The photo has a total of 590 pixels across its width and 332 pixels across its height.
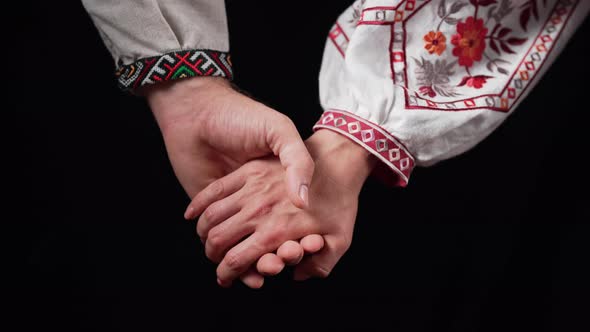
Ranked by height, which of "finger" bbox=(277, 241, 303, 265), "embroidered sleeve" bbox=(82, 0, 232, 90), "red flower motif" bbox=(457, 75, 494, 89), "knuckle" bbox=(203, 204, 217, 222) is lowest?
"finger" bbox=(277, 241, 303, 265)

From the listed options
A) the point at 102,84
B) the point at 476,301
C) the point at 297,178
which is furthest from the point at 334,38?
the point at 476,301

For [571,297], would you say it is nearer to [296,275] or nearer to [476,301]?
[476,301]

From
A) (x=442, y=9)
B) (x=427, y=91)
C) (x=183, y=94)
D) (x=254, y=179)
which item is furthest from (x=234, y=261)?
(x=442, y=9)

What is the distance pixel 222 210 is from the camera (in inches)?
26.4

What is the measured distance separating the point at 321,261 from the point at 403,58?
1.15 ft

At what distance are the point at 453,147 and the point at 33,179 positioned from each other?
75 cm

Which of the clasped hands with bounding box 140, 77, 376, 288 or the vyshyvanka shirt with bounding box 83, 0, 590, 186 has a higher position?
the vyshyvanka shirt with bounding box 83, 0, 590, 186

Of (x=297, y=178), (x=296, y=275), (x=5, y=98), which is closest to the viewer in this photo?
(x=297, y=178)

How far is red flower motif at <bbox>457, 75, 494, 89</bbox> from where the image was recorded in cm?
74

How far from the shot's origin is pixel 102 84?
84 cm

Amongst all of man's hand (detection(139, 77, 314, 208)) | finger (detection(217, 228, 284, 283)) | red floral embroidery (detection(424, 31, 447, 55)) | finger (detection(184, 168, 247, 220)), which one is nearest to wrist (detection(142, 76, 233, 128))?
man's hand (detection(139, 77, 314, 208))

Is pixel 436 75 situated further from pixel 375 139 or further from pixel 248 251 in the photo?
pixel 248 251

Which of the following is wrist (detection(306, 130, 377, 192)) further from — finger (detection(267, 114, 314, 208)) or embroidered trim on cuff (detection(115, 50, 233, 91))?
embroidered trim on cuff (detection(115, 50, 233, 91))

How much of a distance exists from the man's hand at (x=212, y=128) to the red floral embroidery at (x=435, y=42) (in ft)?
0.91
